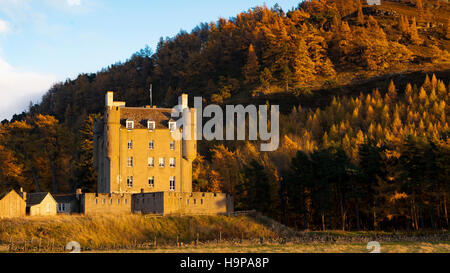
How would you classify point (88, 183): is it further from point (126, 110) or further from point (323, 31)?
point (323, 31)

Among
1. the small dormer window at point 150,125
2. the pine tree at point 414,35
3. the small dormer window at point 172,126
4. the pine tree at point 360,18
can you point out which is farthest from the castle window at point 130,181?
the pine tree at point 360,18

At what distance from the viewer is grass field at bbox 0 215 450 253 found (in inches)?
1922

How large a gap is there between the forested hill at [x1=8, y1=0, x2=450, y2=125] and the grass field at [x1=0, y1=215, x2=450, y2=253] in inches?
2911

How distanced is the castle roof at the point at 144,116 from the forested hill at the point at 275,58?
62.8 m

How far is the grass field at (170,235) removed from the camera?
48812 millimetres

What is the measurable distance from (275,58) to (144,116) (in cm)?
7995

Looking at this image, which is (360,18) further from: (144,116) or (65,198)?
(65,198)

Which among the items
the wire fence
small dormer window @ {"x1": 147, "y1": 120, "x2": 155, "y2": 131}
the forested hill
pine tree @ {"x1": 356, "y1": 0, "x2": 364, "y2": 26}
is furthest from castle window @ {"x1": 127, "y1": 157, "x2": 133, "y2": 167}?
pine tree @ {"x1": 356, "y1": 0, "x2": 364, "y2": 26}

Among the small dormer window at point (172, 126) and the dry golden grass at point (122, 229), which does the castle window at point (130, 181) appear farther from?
the dry golden grass at point (122, 229)

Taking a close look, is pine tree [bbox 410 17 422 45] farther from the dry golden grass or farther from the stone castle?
the dry golden grass

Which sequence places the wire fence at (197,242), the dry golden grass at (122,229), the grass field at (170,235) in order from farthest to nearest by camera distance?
the dry golden grass at (122,229) < the grass field at (170,235) < the wire fence at (197,242)

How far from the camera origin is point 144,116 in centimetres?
7038
